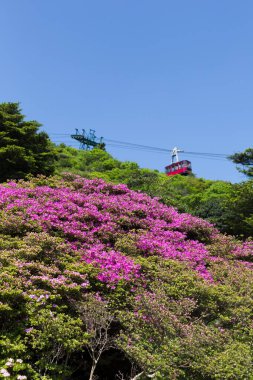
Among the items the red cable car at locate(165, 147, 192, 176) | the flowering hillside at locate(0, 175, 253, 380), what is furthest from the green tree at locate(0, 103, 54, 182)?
the red cable car at locate(165, 147, 192, 176)

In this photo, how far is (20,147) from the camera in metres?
13.3

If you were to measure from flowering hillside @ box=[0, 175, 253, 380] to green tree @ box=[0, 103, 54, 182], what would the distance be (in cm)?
378

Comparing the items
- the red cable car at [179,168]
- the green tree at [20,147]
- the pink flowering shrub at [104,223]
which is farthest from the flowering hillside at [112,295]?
the red cable car at [179,168]

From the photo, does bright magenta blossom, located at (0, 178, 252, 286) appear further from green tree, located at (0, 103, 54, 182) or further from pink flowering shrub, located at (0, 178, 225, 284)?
green tree, located at (0, 103, 54, 182)

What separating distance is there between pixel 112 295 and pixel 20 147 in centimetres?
872

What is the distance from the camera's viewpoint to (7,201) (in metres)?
8.62

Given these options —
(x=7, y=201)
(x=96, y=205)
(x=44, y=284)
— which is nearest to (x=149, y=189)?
(x=96, y=205)

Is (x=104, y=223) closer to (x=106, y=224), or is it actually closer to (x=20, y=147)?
(x=106, y=224)

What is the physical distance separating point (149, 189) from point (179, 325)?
31.7 feet

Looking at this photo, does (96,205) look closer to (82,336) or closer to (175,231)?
(175,231)

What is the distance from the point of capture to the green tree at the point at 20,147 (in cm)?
1329

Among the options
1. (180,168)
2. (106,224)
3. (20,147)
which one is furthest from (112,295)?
(180,168)

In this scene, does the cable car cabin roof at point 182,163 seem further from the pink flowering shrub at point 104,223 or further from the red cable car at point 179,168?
the pink flowering shrub at point 104,223

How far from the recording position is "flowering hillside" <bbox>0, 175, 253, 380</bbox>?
4.68 metres
